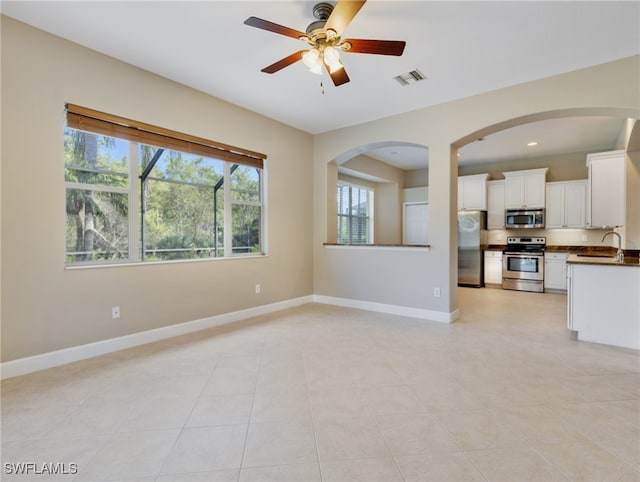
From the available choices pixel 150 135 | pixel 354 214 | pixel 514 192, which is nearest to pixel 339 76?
pixel 150 135

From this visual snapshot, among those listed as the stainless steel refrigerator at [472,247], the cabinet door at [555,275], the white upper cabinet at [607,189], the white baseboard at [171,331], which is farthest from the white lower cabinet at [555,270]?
the white baseboard at [171,331]

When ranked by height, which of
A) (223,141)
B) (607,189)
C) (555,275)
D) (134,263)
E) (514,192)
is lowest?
(555,275)

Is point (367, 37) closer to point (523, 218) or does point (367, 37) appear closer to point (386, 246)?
point (386, 246)

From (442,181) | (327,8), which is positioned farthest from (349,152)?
(327,8)

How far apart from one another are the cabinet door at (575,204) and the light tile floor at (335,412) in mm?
3855

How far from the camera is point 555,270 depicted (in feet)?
20.2

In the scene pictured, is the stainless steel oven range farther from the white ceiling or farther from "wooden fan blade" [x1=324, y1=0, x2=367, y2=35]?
"wooden fan blade" [x1=324, y1=0, x2=367, y2=35]

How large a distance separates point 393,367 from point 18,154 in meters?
3.54

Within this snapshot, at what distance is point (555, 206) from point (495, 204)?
1.07 meters

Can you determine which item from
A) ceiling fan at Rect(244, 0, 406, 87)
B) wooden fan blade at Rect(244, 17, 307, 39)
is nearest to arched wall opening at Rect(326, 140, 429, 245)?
ceiling fan at Rect(244, 0, 406, 87)

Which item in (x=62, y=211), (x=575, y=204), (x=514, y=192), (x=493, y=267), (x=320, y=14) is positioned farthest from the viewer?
(x=493, y=267)

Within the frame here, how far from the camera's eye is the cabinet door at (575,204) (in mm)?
6035

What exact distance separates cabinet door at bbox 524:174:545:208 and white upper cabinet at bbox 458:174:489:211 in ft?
2.49

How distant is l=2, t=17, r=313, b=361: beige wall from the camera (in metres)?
2.48
